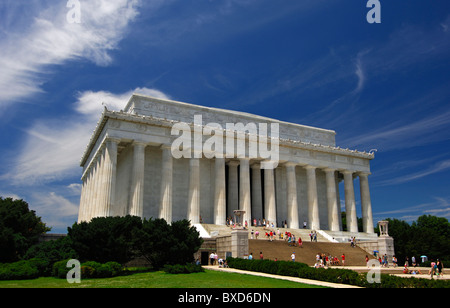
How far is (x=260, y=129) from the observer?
6175 cm

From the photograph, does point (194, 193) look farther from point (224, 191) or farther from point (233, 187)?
point (233, 187)

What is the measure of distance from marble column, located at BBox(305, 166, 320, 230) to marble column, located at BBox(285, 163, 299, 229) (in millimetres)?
2835

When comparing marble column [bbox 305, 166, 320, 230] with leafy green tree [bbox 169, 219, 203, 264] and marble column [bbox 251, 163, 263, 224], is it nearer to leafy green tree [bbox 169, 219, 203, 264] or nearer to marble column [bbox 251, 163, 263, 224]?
marble column [bbox 251, 163, 263, 224]

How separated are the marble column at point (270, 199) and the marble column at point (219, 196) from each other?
690 centimetres

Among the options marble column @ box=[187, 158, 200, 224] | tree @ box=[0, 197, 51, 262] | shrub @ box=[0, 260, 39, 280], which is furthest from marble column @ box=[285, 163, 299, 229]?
shrub @ box=[0, 260, 39, 280]

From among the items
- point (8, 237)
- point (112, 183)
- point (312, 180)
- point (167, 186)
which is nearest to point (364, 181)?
point (312, 180)

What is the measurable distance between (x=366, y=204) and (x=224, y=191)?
25.2 m

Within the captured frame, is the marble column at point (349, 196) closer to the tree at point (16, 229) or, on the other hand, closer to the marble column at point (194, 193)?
the marble column at point (194, 193)

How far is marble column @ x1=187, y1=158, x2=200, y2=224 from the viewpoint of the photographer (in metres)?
50.3

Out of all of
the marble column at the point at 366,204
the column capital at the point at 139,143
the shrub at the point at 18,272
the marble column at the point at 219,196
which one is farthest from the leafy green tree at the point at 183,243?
the marble column at the point at 366,204

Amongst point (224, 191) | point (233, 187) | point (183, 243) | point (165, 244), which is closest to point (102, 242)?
point (165, 244)

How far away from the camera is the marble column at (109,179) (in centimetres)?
4581

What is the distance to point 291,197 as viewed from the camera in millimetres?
58469

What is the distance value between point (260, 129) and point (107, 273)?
3846 cm
